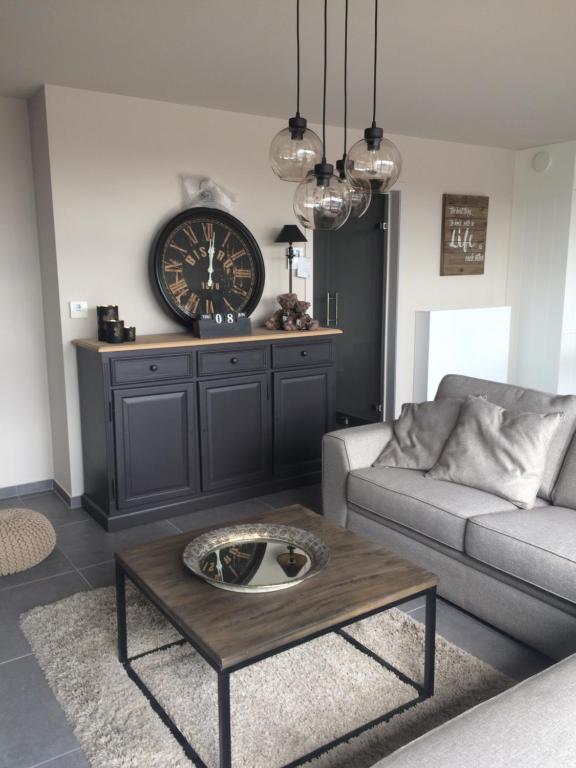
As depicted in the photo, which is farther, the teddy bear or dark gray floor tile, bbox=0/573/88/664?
the teddy bear

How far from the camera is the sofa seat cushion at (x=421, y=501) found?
8.47 ft

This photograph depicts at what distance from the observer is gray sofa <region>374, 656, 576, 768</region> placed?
123 cm

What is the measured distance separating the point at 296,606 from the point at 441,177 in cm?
438

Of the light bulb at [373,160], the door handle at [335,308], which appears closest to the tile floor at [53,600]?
the light bulb at [373,160]

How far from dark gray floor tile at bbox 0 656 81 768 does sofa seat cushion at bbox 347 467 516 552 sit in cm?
152

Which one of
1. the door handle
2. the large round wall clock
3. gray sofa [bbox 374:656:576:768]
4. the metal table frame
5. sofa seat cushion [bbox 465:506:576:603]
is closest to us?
gray sofa [bbox 374:656:576:768]

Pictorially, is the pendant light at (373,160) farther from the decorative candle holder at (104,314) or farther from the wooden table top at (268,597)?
the decorative candle holder at (104,314)

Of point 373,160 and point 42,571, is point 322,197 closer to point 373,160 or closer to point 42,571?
point 373,160

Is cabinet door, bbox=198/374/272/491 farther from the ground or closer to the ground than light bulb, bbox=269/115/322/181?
closer to the ground

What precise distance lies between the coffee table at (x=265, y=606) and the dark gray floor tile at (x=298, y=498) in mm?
1554

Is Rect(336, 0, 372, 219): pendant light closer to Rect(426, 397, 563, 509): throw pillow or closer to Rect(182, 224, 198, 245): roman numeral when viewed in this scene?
Rect(426, 397, 563, 509): throw pillow

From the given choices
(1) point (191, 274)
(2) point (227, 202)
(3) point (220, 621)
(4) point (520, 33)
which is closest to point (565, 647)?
(3) point (220, 621)

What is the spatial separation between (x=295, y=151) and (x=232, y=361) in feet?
6.22

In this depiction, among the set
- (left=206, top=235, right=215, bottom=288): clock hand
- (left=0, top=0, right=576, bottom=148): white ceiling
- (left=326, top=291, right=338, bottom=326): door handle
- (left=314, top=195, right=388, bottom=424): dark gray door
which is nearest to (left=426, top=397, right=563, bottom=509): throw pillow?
(left=0, top=0, right=576, bottom=148): white ceiling
